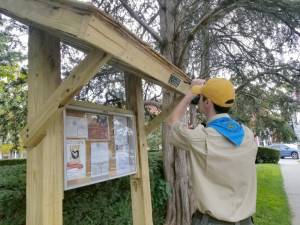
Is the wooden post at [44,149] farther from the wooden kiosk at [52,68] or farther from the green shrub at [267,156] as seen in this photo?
the green shrub at [267,156]

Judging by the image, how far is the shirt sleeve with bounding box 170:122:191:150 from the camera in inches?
94.3

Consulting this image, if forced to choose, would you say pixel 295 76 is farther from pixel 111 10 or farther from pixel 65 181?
pixel 65 181

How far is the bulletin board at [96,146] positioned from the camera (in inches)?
108

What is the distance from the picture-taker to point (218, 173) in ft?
7.68

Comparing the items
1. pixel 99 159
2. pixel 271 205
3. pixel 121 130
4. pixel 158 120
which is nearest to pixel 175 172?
pixel 158 120

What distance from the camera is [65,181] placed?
2.61m

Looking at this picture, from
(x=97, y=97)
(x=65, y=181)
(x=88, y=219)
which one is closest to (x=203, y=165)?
(x=65, y=181)

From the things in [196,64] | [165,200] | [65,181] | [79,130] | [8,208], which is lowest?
[165,200]

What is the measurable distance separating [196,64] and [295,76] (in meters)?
2.67

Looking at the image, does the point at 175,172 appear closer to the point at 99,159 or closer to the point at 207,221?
the point at 99,159

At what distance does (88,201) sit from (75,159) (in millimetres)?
1424

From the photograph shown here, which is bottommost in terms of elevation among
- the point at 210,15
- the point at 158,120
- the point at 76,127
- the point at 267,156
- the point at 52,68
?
the point at 267,156

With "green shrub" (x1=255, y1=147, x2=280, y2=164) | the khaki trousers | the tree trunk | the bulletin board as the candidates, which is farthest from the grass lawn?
"green shrub" (x1=255, y1=147, x2=280, y2=164)

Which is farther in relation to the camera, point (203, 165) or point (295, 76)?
point (295, 76)
